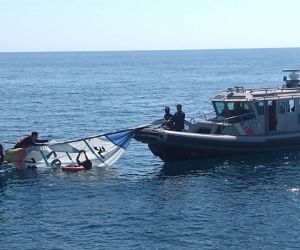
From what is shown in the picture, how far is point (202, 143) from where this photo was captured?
32.7 meters

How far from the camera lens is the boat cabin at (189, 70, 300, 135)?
3419 cm

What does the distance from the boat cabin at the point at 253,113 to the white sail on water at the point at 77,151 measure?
188 inches

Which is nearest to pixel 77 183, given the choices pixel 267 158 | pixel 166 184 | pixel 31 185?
pixel 31 185

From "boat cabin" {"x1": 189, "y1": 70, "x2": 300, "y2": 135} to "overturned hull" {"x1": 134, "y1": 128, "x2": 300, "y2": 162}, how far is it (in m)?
0.61

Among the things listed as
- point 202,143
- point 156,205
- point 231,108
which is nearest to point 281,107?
point 231,108

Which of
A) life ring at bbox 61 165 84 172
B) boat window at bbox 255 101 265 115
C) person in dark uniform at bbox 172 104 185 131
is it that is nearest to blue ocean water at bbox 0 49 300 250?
life ring at bbox 61 165 84 172

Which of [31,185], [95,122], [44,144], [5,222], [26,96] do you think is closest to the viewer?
[5,222]

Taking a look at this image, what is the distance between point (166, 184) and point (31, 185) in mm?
6650

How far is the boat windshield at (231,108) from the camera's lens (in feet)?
113

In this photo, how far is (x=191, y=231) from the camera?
2227cm

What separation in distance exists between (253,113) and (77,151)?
10.5m

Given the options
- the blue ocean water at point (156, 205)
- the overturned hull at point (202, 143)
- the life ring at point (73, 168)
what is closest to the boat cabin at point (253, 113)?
the overturned hull at point (202, 143)

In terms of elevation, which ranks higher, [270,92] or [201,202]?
[270,92]

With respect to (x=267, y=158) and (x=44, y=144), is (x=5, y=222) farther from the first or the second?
(x=267, y=158)
